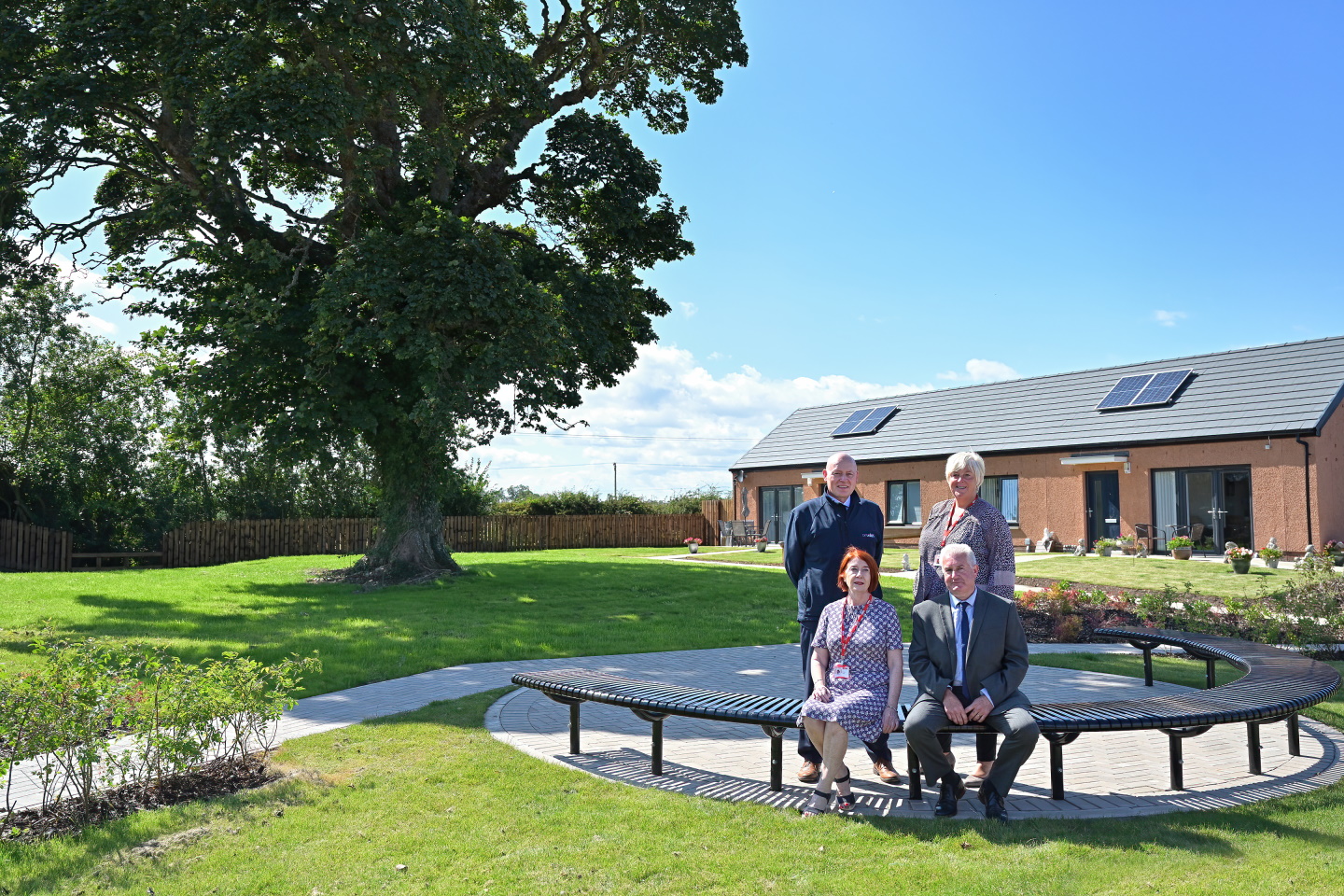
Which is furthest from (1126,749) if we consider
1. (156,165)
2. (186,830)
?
(156,165)

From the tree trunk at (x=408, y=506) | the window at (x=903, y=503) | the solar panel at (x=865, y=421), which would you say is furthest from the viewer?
the solar panel at (x=865, y=421)

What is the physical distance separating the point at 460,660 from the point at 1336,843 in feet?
25.1

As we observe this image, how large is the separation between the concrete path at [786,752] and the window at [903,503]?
70.2 feet

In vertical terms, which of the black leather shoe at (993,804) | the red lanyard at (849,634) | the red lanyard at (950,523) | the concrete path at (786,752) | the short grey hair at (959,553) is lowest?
the concrete path at (786,752)

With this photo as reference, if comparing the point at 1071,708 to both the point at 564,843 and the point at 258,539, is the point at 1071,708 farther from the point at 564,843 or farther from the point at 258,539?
the point at 258,539

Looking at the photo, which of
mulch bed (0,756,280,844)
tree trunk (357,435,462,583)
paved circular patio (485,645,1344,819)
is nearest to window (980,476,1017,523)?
tree trunk (357,435,462,583)

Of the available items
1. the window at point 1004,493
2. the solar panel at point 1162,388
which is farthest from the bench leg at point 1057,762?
the solar panel at point 1162,388

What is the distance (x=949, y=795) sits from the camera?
4961 mm

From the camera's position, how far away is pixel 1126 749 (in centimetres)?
632

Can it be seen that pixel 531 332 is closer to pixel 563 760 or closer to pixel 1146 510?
pixel 563 760

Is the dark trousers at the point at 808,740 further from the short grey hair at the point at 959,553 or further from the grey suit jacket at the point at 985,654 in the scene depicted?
the short grey hair at the point at 959,553

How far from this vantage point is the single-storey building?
2192cm

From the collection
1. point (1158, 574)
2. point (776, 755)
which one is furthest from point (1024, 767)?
point (1158, 574)

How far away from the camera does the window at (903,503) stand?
30344 mm
